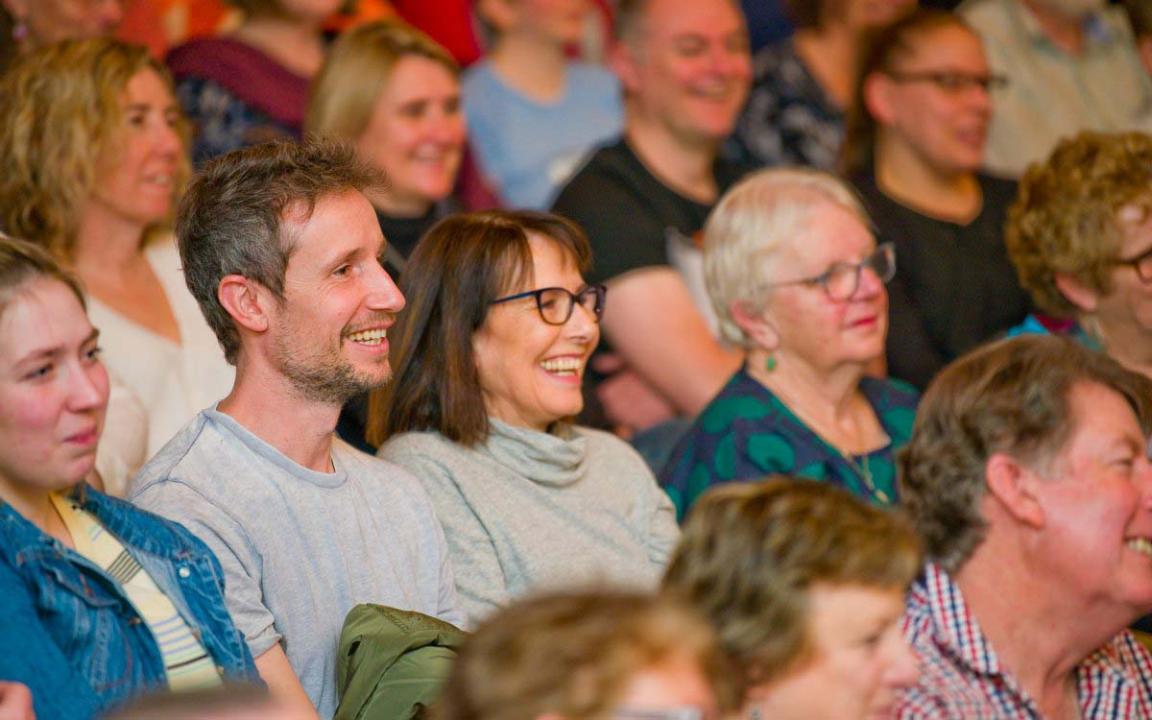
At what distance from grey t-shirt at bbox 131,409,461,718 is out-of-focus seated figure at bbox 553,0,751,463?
1042 millimetres

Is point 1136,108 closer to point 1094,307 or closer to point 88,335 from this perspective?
point 1094,307

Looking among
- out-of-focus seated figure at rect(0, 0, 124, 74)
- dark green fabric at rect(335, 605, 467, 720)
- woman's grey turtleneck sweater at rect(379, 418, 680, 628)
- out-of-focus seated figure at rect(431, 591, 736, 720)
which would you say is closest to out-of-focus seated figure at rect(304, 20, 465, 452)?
out-of-focus seated figure at rect(0, 0, 124, 74)

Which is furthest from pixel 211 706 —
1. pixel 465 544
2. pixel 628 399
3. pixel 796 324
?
pixel 628 399

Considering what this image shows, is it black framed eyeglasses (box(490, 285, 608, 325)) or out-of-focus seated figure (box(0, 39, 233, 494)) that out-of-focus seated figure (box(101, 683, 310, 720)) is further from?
out-of-focus seated figure (box(0, 39, 233, 494))

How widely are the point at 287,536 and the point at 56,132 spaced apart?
1.32 metres

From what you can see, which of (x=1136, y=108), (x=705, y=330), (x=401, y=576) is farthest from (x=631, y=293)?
(x=1136, y=108)

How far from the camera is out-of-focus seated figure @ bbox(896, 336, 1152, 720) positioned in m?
2.29

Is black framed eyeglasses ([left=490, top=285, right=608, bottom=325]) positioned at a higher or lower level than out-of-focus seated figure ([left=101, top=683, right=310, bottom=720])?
lower

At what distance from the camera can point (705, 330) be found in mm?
3635

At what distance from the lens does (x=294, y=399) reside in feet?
7.79

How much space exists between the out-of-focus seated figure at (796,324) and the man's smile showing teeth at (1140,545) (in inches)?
29.0

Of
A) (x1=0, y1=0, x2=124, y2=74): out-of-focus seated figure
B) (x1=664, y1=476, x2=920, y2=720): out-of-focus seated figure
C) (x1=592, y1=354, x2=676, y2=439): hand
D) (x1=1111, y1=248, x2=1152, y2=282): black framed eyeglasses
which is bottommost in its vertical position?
(x1=592, y1=354, x2=676, y2=439): hand

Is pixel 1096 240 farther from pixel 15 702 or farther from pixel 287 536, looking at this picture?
pixel 15 702

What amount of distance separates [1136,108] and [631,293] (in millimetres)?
A: 2082
